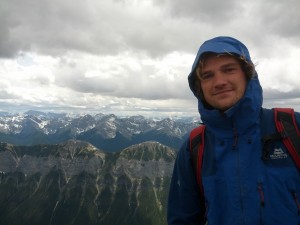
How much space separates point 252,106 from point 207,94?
1.24 meters

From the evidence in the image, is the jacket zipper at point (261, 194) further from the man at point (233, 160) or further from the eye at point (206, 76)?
the eye at point (206, 76)

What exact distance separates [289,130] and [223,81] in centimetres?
177

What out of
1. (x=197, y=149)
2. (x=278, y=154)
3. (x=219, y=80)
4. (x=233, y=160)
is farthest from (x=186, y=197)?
(x=219, y=80)

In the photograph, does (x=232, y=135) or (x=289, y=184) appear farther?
(x=232, y=135)

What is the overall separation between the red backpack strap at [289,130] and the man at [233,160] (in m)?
0.13

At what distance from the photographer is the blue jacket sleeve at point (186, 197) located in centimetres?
794

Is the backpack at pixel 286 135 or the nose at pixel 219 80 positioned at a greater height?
the nose at pixel 219 80

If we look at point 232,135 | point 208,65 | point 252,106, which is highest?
point 208,65

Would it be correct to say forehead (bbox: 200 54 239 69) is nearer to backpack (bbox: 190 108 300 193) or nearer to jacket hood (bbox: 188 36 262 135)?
jacket hood (bbox: 188 36 262 135)

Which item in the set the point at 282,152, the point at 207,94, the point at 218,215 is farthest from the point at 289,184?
the point at 207,94

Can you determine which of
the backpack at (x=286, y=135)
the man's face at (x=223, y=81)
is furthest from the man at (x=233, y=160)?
the backpack at (x=286, y=135)

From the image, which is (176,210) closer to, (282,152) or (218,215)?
(218,215)

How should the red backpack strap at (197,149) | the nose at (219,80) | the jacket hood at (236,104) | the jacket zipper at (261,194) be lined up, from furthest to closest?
the red backpack strap at (197,149) < the nose at (219,80) < the jacket hood at (236,104) < the jacket zipper at (261,194)

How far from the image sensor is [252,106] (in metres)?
6.76
